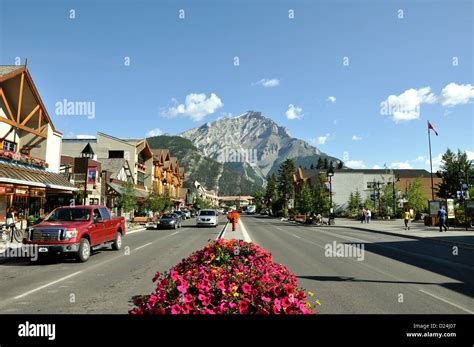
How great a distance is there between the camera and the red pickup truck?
1135 cm

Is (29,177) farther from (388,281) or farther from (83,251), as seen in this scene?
(388,281)

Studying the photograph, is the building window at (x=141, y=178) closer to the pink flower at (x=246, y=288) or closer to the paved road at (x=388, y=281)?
the paved road at (x=388, y=281)

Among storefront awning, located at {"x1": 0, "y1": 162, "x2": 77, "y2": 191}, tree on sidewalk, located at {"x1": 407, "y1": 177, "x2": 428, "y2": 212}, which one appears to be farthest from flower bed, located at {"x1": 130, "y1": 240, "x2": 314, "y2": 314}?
tree on sidewalk, located at {"x1": 407, "y1": 177, "x2": 428, "y2": 212}

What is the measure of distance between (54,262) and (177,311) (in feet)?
35.8

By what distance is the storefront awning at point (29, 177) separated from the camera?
1908 centimetres

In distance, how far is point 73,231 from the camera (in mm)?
11453

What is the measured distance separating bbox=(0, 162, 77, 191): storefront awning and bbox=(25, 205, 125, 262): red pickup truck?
25.6ft

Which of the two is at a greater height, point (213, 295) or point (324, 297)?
point (213, 295)

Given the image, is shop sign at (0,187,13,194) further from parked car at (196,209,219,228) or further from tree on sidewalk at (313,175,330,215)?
tree on sidewalk at (313,175,330,215)

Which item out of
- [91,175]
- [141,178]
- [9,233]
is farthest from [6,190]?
[141,178]

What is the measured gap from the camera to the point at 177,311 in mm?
3143

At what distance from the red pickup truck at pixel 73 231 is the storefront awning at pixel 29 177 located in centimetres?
779
